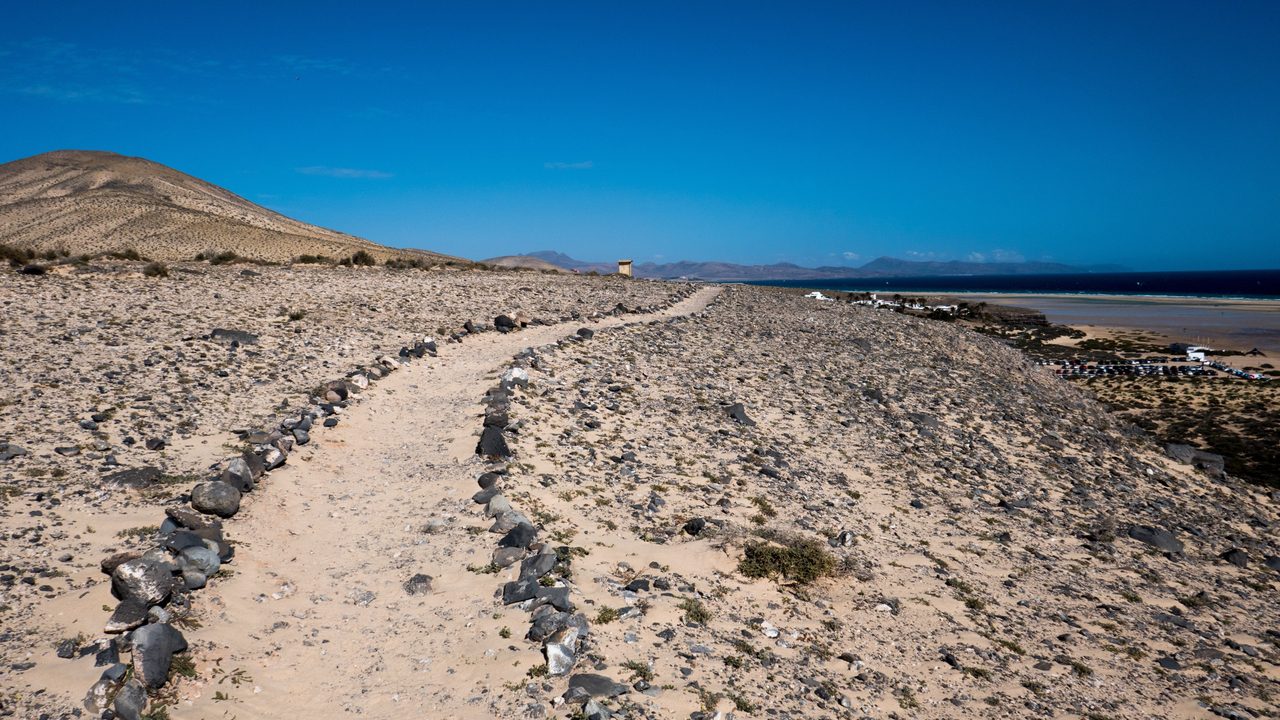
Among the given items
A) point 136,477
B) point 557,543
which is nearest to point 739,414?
point 557,543

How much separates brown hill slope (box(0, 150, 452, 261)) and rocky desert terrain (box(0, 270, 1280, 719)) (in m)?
31.5

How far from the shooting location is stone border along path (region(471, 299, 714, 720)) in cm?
596

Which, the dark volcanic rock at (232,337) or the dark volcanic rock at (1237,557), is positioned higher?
the dark volcanic rock at (232,337)

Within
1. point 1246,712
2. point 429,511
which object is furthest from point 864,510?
point 429,511

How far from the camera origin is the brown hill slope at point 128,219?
48594 mm

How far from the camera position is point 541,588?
7234 mm

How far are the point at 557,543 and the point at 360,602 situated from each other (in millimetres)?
2467

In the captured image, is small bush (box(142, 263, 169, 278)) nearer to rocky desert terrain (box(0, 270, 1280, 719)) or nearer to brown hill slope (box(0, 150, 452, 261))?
rocky desert terrain (box(0, 270, 1280, 719))

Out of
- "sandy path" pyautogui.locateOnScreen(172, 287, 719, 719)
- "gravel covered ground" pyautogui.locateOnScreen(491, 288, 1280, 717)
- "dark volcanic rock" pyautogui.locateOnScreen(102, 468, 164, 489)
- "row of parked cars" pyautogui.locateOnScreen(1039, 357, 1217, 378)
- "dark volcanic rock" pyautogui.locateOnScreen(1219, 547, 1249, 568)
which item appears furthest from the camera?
"row of parked cars" pyautogui.locateOnScreen(1039, 357, 1217, 378)

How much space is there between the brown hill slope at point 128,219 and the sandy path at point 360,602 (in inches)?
1393

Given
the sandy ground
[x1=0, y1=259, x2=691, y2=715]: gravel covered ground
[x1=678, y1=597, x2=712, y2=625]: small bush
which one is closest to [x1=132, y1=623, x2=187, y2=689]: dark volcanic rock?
[x1=0, y1=259, x2=691, y2=715]: gravel covered ground

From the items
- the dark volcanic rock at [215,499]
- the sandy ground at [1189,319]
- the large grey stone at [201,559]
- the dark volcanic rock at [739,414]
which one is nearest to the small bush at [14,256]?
the dark volcanic rock at [215,499]

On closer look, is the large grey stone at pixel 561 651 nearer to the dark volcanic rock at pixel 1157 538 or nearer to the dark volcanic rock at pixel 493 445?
the dark volcanic rock at pixel 493 445

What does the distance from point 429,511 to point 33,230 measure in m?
65.1
